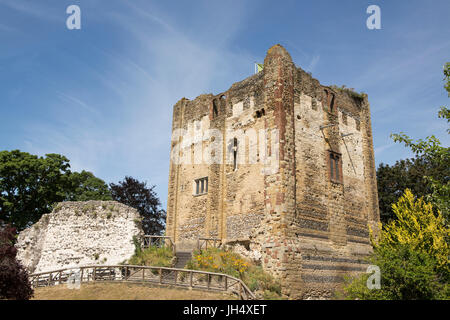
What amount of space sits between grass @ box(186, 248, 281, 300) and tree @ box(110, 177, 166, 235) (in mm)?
13596

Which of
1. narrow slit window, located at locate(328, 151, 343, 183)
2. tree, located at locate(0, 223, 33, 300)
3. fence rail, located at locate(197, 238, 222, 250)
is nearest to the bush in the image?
fence rail, located at locate(197, 238, 222, 250)

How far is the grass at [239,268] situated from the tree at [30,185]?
18.5m

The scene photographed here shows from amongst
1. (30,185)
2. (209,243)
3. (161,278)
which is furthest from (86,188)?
(161,278)

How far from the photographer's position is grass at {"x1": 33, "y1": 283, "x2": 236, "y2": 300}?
14070mm

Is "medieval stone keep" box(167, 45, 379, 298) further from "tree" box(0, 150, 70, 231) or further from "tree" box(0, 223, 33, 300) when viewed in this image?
"tree" box(0, 150, 70, 231)

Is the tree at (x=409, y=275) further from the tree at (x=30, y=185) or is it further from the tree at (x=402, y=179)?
→ the tree at (x=30, y=185)

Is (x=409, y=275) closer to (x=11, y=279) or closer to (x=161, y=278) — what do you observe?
(x=161, y=278)

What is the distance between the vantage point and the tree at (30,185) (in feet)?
102

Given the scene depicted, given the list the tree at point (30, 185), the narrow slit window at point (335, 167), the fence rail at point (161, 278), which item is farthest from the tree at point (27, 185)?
the narrow slit window at point (335, 167)

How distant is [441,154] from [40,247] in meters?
18.6

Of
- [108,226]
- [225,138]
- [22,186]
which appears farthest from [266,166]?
[22,186]

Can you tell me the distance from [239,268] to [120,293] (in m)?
5.10

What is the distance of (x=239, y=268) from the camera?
1711cm
